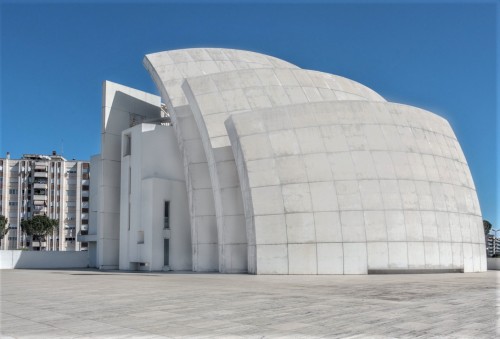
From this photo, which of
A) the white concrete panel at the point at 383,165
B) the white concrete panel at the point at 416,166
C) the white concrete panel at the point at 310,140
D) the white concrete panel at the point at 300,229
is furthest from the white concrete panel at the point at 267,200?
the white concrete panel at the point at 416,166

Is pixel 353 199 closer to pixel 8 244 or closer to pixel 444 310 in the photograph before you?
pixel 444 310

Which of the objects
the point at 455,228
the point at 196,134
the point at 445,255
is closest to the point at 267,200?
the point at 196,134

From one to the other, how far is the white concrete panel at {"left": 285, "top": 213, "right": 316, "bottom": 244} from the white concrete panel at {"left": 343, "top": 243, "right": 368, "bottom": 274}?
1878 millimetres

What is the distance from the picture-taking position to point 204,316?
10.5 m

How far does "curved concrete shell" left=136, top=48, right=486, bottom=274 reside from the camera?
2761 centimetres

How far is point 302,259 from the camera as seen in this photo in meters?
27.3

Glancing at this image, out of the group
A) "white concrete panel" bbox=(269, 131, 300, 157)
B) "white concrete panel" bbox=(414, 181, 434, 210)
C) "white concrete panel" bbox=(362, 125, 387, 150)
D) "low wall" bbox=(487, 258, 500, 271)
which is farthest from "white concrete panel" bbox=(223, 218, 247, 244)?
"low wall" bbox=(487, 258, 500, 271)

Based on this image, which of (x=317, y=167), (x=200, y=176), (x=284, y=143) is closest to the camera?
(x=317, y=167)

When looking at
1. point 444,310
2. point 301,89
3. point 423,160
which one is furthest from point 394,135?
point 444,310

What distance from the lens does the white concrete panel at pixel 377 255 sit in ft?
90.5

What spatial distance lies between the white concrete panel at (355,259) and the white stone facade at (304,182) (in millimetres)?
58

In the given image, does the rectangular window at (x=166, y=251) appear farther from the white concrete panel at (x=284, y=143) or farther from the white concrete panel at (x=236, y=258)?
the white concrete panel at (x=284, y=143)

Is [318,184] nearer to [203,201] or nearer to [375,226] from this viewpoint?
[375,226]

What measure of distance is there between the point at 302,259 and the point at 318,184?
4064 mm
